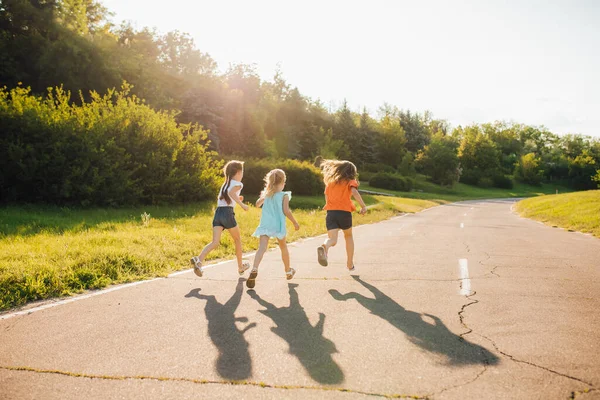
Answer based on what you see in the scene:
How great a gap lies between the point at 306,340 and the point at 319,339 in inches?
4.9

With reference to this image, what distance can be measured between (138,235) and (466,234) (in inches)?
395

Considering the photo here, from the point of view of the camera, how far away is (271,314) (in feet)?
15.5

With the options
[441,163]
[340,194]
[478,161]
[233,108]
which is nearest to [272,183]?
[340,194]

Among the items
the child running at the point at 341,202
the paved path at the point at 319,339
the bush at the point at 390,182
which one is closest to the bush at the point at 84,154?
the paved path at the point at 319,339

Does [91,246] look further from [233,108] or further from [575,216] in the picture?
[233,108]

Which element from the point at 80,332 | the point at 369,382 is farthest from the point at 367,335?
the point at 80,332

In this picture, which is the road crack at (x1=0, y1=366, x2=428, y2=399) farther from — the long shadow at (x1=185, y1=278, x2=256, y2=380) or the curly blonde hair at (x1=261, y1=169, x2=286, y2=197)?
the curly blonde hair at (x1=261, y1=169, x2=286, y2=197)

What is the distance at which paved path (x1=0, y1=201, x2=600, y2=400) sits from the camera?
9.78 feet

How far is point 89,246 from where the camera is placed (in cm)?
779

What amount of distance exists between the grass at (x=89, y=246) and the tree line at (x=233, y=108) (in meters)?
3.59

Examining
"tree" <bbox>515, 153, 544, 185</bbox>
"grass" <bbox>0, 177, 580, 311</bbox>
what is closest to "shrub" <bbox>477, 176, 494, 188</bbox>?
"tree" <bbox>515, 153, 544, 185</bbox>

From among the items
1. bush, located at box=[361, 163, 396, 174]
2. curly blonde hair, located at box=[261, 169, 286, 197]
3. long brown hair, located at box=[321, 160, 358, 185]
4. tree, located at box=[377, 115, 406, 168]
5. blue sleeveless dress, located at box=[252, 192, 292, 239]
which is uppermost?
tree, located at box=[377, 115, 406, 168]

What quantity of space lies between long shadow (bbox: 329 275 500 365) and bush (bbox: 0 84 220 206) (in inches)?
439

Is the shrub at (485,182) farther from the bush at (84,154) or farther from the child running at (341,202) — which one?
the child running at (341,202)
